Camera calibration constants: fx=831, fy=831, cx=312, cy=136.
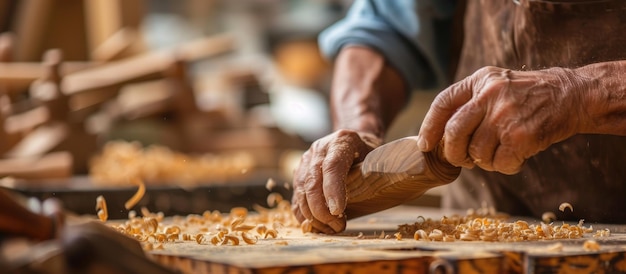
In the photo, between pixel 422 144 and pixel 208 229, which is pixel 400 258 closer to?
pixel 422 144

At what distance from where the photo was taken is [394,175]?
1567 millimetres

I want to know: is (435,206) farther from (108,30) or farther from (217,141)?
(108,30)

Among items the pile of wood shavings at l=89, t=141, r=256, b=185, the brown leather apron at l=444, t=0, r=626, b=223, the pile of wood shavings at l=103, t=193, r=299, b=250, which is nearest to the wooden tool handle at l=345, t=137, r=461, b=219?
the pile of wood shavings at l=103, t=193, r=299, b=250

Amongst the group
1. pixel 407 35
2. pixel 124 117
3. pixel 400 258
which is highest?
pixel 124 117

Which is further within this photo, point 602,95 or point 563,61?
point 563,61

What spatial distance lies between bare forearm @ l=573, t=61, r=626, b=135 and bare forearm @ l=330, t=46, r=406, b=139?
71cm

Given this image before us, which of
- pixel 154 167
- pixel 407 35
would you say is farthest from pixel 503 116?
pixel 154 167

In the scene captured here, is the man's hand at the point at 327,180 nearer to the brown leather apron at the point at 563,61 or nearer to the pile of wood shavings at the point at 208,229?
the pile of wood shavings at the point at 208,229

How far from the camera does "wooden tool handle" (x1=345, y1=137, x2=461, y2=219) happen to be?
1516 millimetres

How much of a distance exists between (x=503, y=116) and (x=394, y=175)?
0.27 meters

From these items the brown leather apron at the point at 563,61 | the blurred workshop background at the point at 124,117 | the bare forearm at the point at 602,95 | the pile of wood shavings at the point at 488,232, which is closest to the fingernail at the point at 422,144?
the pile of wood shavings at the point at 488,232

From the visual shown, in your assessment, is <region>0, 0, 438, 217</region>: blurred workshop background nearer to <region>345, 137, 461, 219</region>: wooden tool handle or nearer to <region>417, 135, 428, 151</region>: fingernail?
<region>345, 137, 461, 219</region>: wooden tool handle

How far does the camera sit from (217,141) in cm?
467

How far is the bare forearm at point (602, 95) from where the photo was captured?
145 cm
